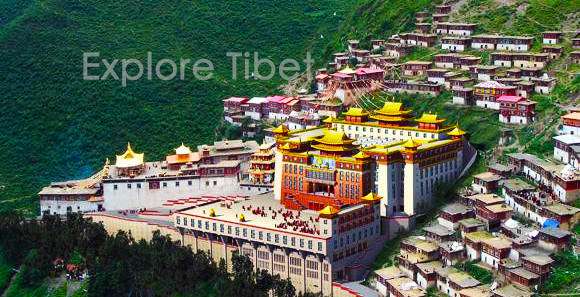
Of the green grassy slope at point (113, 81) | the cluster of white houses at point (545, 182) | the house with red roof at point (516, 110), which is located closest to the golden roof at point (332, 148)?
the cluster of white houses at point (545, 182)

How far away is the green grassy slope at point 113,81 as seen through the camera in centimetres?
10688

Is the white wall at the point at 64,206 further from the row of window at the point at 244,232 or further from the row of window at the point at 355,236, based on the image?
the row of window at the point at 355,236

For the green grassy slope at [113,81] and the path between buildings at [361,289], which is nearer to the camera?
the path between buildings at [361,289]

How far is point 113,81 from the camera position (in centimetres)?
12044

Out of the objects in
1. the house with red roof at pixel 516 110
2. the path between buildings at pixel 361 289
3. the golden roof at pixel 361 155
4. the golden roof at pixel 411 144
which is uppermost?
the house with red roof at pixel 516 110

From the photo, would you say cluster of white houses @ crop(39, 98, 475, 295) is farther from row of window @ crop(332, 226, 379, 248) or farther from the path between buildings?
the path between buildings

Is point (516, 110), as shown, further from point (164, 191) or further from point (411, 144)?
point (164, 191)

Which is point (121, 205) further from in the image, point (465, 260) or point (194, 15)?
point (194, 15)

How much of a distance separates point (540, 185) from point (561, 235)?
8502mm

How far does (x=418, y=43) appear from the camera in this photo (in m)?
105

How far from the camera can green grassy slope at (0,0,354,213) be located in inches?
4208

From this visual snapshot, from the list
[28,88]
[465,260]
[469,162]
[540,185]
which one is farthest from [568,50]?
[28,88]

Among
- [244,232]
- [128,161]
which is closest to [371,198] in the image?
[244,232]

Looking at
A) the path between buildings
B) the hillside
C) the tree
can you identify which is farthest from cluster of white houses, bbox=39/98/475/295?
the hillside
